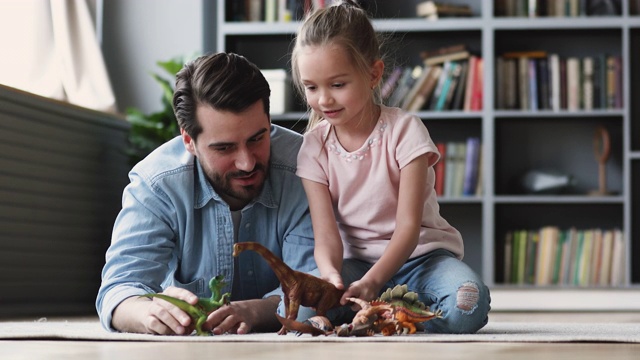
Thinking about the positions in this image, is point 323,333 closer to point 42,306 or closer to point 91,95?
point 42,306

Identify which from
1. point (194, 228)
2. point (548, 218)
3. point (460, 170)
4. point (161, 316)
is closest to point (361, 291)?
point (161, 316)

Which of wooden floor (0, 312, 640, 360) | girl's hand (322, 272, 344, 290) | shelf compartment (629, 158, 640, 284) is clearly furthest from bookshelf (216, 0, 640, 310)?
wooden floor (0, 312, 640, 360)

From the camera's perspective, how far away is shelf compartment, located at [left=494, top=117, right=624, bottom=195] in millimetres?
4582

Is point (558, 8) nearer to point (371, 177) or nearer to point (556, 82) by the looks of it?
point (556, 82)

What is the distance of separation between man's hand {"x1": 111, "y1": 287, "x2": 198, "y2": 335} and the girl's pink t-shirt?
0.43 m

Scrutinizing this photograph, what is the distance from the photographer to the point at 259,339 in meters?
1.55

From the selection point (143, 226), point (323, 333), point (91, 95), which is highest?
point (91, 95)

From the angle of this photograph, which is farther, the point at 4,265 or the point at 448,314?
the point at 4,265

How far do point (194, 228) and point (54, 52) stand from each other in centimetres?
200

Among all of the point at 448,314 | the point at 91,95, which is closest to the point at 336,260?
the point at 448,314

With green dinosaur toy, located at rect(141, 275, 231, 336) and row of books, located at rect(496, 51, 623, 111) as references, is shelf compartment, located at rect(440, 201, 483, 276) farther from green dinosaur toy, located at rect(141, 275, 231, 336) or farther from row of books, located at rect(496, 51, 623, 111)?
green dinosaur toy, located at rect(141, 275, 231, 336)

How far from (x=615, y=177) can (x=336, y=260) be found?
3010 millimetres

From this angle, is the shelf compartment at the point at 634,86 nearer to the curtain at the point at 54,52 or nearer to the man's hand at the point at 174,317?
the curtain at the point at 54,52

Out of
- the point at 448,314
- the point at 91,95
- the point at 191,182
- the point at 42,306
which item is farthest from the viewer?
the point at 91,95
